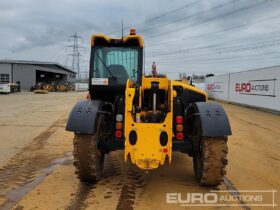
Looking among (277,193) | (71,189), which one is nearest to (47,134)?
(71,189)

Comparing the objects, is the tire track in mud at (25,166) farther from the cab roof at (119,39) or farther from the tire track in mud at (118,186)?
the cab roof at (119,39)

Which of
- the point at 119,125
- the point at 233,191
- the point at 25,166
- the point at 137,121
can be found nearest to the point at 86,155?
the point at 119,125

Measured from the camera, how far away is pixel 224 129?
5.60m

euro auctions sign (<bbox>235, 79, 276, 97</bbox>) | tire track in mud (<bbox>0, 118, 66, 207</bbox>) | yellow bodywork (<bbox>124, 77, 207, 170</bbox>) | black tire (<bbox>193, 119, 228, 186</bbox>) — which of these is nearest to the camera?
yellow bodywork (<bbox>124, 77, 207, 170</bbox>)

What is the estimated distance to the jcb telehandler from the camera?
18.2 ft

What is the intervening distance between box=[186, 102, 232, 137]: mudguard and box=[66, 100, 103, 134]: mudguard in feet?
5.63

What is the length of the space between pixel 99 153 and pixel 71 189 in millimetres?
766

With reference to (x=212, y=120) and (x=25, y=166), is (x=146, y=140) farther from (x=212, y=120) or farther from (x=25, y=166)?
(x=25, y=166)

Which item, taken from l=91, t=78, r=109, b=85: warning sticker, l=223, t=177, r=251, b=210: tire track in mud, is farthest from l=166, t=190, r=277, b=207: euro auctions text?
l=91, t=78, r=109, b=85: warning sticker

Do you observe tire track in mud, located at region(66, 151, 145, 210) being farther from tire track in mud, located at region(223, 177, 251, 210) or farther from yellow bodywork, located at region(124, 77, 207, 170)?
tire track in mud, located at region(223, 177, 251, 210)

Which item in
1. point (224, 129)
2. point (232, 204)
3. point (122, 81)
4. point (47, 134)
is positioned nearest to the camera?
point (232, 204)

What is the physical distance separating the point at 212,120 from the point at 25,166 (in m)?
4.02

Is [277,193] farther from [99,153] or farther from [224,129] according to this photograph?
[99,153]

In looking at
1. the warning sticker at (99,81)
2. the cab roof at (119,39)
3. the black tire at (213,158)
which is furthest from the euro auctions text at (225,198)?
the cab roof at (119,39)
